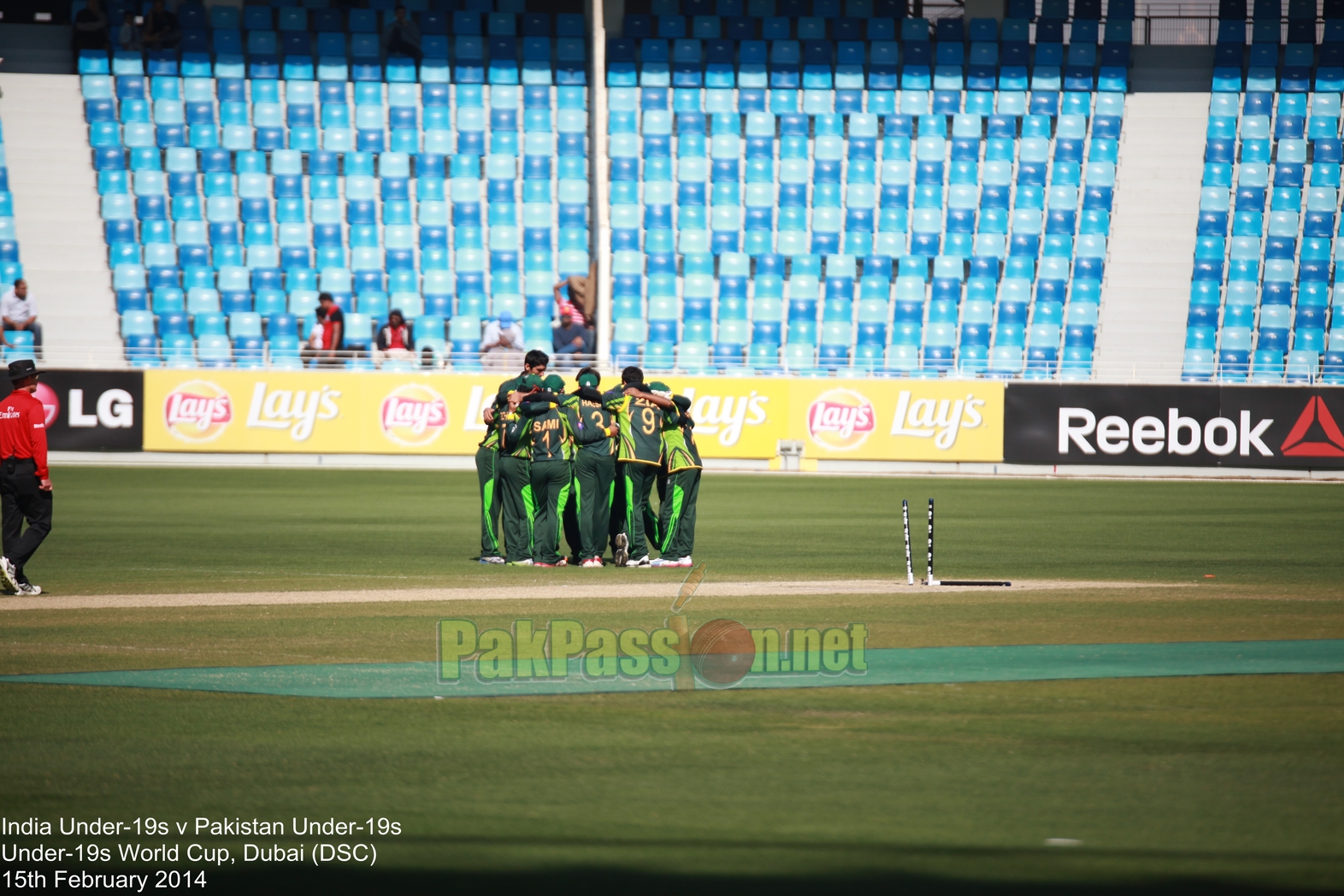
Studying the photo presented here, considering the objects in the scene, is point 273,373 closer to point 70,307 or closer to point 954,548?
point 70,307

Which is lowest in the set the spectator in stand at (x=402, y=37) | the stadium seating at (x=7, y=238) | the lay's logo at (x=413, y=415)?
the lay's logo at (x=413, y=415)

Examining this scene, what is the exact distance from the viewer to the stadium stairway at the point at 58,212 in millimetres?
32156

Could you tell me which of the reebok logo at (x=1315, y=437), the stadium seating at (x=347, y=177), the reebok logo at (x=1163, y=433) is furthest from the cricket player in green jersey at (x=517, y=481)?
the reebok logo at (x=1315, y=437)

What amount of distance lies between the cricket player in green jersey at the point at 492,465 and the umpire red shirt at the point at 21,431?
4.16 metres

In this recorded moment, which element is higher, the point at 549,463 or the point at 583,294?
the point at 583,294

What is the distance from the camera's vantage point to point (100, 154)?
3334 cm

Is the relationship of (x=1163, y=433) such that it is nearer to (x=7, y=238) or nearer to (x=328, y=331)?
(x=328, y=331)

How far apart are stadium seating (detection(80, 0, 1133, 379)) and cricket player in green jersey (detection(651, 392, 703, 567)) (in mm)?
17611

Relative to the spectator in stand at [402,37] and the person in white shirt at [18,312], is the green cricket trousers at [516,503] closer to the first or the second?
the person in white shirt at [18,312]

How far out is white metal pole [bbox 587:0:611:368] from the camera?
100 feet

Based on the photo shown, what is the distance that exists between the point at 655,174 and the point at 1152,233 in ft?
39.0

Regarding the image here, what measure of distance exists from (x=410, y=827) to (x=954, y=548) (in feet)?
36.4

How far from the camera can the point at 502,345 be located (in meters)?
29.7

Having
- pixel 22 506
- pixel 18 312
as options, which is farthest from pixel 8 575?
pixel 18 312
